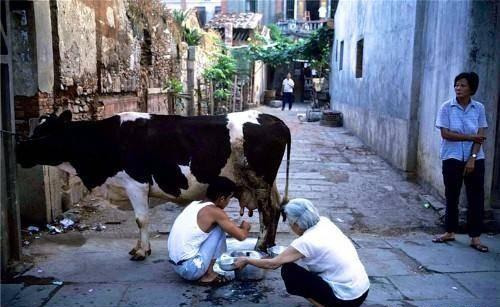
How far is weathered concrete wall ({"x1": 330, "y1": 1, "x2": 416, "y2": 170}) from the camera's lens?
28.3 feet

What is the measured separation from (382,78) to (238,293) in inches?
312

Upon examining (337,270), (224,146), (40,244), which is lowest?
(40,244)

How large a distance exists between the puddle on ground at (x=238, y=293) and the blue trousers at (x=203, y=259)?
0.61 ft

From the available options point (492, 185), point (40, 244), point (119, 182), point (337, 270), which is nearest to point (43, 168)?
point (40, 244)

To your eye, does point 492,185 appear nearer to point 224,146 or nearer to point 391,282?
point 391,282

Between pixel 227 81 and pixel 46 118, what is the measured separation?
1466 cm

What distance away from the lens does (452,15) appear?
6605 millimetres

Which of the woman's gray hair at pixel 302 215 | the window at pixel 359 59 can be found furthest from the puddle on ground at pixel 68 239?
the window at pixel 359 59

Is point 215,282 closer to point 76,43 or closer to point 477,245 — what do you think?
point 477,245

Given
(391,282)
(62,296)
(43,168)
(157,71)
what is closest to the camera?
(62,296)

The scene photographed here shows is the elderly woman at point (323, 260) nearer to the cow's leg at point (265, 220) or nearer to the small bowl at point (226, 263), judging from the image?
the small bowl at point (226, 263)

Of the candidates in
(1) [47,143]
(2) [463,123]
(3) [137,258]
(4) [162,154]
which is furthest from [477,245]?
(1) [47,143]

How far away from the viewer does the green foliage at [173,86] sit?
39.2ft

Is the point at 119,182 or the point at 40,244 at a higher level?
the point at 119,182
